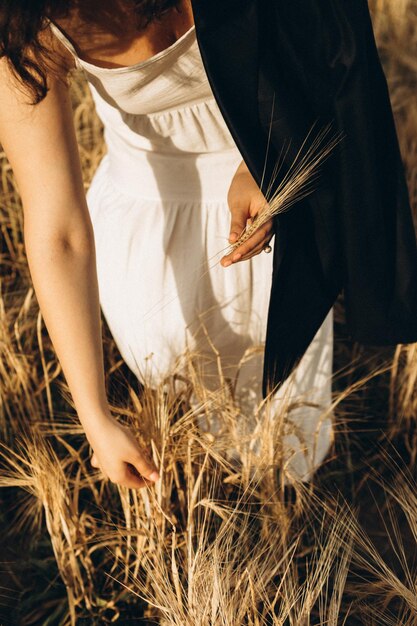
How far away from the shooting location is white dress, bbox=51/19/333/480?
1276 mm

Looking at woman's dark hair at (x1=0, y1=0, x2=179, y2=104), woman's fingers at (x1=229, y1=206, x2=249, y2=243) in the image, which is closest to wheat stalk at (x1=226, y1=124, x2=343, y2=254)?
woman's fingers at (x1=229, y1=206, x2=249, y2=243)

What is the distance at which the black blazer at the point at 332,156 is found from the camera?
1.00 m

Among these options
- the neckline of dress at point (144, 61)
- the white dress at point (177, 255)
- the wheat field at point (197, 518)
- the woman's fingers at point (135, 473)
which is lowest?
the wheat field at point (197, 518)

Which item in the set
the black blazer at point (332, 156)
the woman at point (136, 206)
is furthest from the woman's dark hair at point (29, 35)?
the black blazer at point (332, 156)

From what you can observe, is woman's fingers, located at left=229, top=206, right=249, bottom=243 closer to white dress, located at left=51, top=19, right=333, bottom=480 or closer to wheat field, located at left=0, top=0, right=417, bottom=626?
white dress, located at left=51, top=19, right=333, bottom=480

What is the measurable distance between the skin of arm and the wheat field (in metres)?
0.20

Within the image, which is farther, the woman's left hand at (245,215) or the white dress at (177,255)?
the white dress at (177,255)

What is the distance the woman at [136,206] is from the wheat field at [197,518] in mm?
136

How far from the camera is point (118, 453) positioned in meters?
1.07

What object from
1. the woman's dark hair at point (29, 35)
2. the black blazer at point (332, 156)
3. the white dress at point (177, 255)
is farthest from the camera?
the white dress at point (177, 255)

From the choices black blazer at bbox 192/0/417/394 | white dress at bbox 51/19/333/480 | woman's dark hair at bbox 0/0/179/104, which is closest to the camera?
woman's dark hair at bbox 0/0/179/104

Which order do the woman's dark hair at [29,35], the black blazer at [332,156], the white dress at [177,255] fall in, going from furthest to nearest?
the white dress at [177,255]
the black blazer at [332,156]
the woman's dark hair at [29,35]

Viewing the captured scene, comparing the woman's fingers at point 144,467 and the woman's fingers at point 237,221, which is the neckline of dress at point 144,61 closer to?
the woman's fingers at point 237,221

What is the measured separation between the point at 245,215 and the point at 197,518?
2.33 feet
